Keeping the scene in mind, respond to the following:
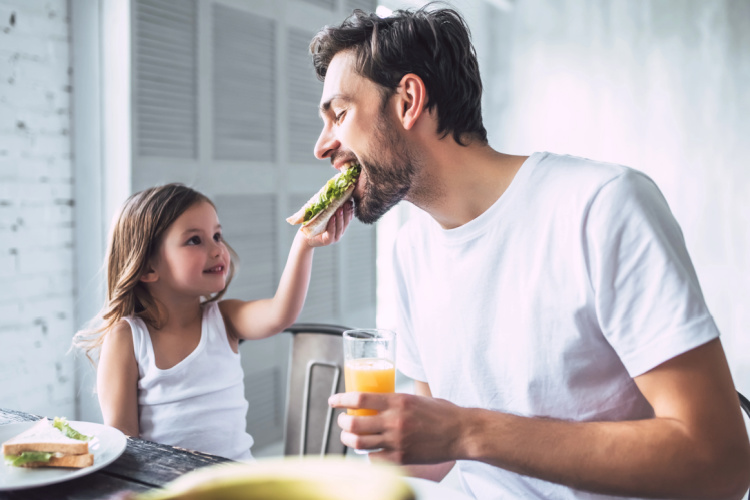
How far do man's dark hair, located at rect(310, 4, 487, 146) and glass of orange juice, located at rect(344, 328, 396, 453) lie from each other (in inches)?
20.7

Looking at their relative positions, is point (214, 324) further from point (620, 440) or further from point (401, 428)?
point (620, 440)

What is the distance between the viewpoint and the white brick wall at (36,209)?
219cm

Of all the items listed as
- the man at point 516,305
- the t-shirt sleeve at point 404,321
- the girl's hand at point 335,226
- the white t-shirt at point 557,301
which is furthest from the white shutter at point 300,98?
the white t-shirt at point 557,301

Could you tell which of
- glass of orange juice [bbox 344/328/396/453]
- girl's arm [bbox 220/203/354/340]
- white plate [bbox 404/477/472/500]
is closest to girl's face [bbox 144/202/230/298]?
girl's arm [bbox 220/203/354/340]

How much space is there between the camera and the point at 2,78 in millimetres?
2166

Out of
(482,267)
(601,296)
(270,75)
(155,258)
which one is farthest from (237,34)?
(601,296)

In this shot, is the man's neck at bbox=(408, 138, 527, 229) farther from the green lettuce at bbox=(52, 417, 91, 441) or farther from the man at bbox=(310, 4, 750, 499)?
the green lettuce at bbox=(52, 417, 91, 441)

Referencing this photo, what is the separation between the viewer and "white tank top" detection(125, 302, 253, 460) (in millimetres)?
1614

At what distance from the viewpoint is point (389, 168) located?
4.51ft

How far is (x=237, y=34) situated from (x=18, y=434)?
7.21 ft

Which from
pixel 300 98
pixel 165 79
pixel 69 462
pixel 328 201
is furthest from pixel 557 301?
pixel 300 98

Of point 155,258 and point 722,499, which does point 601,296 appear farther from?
point 155,258

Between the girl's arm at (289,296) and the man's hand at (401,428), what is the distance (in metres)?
0.89

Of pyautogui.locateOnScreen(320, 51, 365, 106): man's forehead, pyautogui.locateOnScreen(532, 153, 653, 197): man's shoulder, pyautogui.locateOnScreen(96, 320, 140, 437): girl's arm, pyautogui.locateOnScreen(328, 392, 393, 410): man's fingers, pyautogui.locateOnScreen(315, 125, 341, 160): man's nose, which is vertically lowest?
pyautogui.locateOnScreen(96, 320, 140, 437): girl's arm
